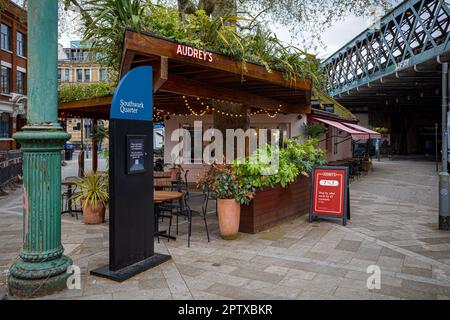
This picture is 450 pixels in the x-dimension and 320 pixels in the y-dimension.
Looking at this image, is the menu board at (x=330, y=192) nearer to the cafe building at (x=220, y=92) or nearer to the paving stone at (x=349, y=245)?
the cafe building at (x=220, y=92)

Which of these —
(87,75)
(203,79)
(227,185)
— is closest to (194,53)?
(203,79)

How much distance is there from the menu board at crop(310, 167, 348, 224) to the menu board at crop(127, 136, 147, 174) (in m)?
4.14

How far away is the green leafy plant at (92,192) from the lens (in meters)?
7.19

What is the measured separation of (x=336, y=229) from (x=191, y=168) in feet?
23.8

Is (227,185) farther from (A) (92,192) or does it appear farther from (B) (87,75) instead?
(B) (87,75)

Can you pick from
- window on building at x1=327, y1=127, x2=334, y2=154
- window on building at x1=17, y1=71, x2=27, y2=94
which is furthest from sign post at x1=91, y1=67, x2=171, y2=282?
window on building at x1=17, y1=71, x2=27, y2=94

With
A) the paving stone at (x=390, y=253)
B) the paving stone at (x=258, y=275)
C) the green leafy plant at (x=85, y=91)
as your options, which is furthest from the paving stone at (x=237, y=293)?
the green leafy plant at (x=85, y=91)

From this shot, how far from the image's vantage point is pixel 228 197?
20.0 ft

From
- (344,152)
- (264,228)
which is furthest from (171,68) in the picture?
(344,152)

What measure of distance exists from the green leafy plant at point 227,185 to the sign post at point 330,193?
181cm

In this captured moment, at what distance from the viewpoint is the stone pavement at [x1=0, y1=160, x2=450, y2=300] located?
155 inches

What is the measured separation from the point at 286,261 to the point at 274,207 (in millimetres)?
2123

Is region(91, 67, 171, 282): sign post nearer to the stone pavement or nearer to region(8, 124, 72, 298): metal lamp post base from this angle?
the stone pavement
